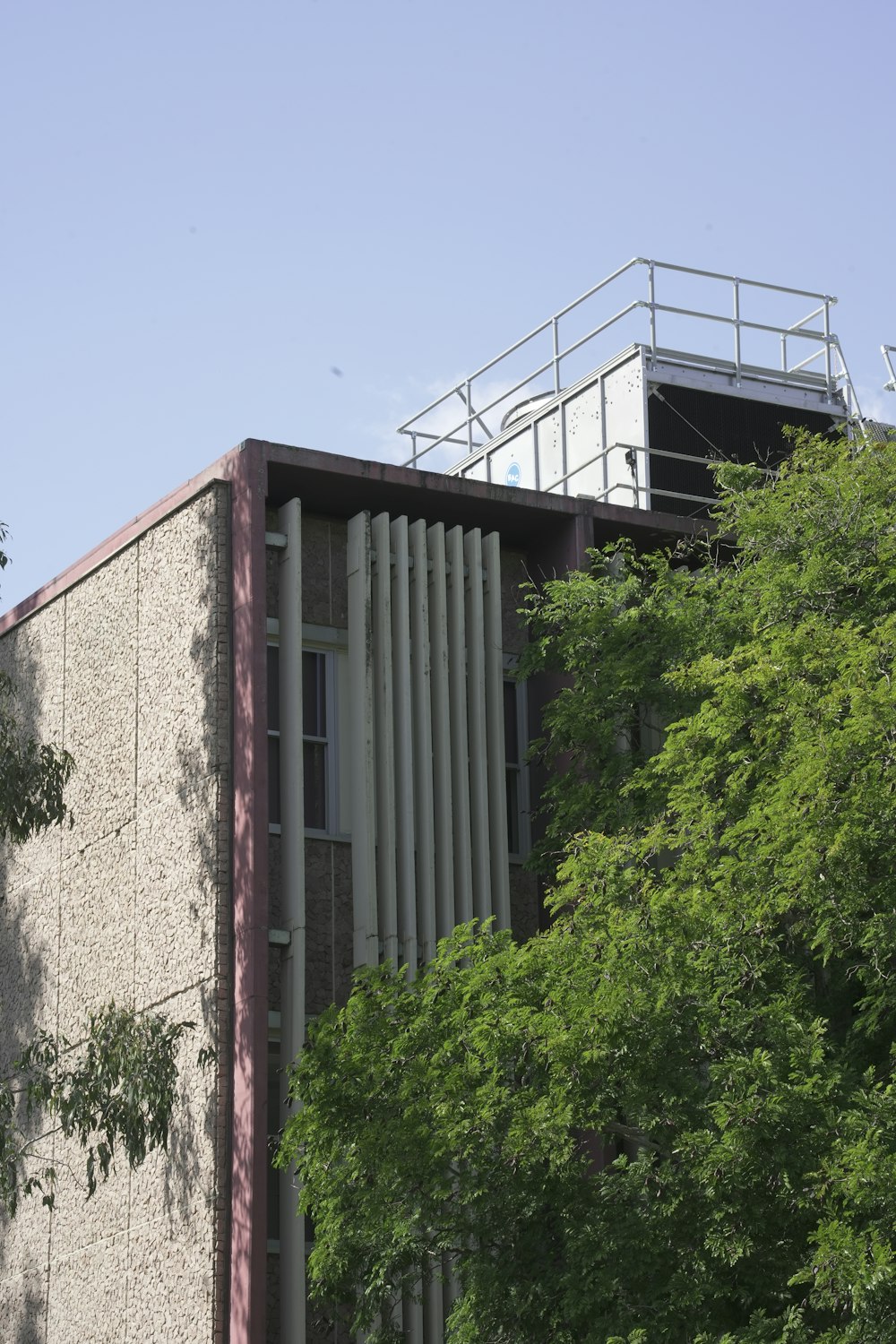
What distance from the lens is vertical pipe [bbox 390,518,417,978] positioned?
1930 cm

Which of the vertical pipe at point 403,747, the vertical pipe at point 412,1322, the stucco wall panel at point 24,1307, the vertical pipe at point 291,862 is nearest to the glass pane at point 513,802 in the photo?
the vertical pipe at point 403,747

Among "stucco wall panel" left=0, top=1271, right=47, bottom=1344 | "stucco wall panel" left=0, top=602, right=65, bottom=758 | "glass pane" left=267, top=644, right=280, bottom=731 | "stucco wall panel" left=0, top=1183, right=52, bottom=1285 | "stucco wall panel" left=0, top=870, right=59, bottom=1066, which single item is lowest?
"stucco wall panel" left=0, top=1271, right=47, bottom=1344

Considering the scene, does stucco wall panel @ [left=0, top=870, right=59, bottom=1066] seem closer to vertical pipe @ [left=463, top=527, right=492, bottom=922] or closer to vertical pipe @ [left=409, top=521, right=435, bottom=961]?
vertical pipe @ [left=409, top=521, right=435, bottom=961]

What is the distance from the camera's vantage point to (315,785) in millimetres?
19938

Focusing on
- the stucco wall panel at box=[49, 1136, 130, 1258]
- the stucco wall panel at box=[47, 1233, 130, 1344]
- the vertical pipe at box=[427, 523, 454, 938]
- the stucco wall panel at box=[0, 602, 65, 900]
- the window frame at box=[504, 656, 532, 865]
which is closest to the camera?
the stucco wall panel at box=[47, 1233, 130, 1344]

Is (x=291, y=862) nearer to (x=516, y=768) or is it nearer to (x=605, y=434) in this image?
(x=516, y=768)

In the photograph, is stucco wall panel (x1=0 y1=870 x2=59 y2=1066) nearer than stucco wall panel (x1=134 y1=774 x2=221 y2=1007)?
No

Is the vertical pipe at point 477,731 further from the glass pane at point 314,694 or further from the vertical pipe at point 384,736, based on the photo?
the glass pane at point 314,694

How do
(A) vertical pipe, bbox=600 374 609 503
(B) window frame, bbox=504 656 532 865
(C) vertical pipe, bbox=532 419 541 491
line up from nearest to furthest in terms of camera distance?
(B) window frame, bbox=504 656 532 865 → (A) vertical pipe, bbox=600 374 609 503 → (C) vertical pipe, bbox=532 419 541 491

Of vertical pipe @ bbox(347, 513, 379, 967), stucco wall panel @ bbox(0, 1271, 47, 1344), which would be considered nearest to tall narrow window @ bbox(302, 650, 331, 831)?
vertical pipe @ bbox(347, 513, 379, 967)

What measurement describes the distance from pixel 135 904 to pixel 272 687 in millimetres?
2418

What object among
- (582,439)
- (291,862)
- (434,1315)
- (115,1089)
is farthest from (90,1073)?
(582,439)

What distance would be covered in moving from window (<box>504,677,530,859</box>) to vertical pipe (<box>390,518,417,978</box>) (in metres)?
1.46

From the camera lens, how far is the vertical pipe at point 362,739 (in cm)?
1906
